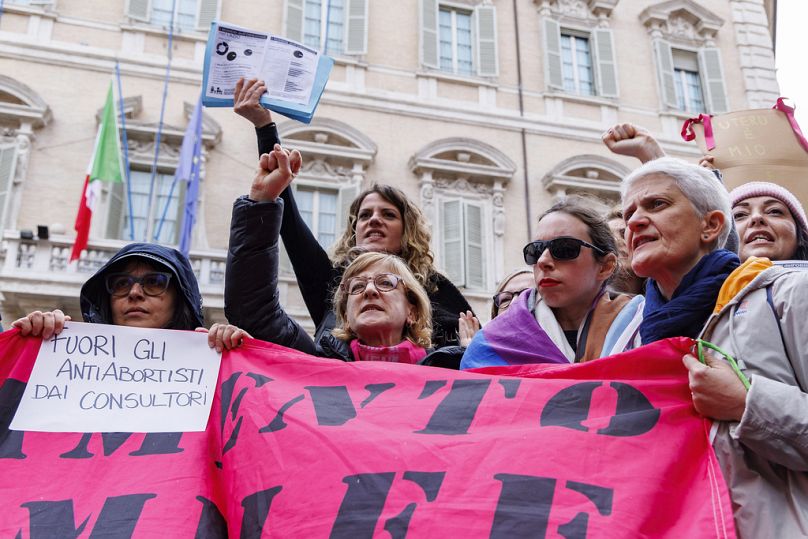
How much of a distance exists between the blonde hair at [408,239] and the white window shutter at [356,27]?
1036 centimetres

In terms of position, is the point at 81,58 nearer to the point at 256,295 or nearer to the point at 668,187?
the point at 256,295

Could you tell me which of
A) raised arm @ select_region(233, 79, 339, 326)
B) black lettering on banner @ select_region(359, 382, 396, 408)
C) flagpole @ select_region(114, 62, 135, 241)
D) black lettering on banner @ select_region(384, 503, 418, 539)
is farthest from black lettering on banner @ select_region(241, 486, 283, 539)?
flagpole @ select_region(114, 62, 135, 241)

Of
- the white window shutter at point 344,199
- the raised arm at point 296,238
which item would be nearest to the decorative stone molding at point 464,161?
the white window shutter at point 344,199

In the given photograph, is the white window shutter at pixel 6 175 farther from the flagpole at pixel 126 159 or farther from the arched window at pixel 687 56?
the arched window at pixel 687 56

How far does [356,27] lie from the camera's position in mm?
13719

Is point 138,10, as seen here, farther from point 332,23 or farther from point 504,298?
point 504,298

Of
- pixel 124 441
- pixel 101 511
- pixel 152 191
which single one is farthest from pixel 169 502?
pixel 152 191

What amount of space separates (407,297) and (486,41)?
12227 mm

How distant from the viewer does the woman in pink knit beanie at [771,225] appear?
10.3 feet

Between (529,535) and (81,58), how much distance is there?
12.5 m

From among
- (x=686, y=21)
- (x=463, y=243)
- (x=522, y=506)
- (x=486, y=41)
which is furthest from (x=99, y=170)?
(x=686, y=21)

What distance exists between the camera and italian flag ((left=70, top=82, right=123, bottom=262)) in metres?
10.2

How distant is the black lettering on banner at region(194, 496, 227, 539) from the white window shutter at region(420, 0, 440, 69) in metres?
12.5

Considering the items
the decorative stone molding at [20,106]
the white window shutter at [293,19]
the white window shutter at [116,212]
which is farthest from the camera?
the white window shutter at [293,19]
